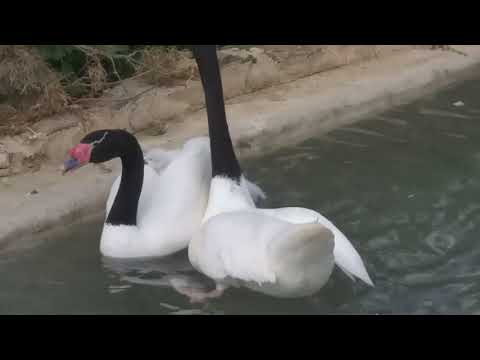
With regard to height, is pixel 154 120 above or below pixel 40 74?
below

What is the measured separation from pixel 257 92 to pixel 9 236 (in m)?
2.14

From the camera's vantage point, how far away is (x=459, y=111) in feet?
18.0

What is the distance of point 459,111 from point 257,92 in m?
1.23

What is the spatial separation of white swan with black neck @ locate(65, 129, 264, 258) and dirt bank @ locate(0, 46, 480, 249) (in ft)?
1.06

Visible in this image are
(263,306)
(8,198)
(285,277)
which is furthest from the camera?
(8,198)

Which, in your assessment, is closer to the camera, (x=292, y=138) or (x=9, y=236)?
(x=9, y=236)

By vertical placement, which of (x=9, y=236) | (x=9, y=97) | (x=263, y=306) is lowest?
(x=263, y=306)

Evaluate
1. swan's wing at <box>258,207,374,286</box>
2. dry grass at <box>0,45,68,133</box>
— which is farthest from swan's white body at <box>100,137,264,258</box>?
dry grass at <box>0,45,68,133</box>

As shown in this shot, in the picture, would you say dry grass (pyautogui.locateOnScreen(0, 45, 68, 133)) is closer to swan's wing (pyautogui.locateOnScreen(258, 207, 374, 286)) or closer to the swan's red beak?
the swan's red beak

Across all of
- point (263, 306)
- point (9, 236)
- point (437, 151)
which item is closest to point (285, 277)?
point (263, 306)

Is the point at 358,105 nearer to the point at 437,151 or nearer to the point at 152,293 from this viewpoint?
the point at 437,151

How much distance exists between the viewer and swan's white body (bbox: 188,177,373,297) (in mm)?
3252

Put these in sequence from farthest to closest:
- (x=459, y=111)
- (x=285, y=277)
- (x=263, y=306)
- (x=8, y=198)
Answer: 1. (x=459, y=111)
2. (x=8, y=198)
3. (x=263, y=306)
4. (x=285, y=277)

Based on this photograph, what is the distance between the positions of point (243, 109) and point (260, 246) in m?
2.07
